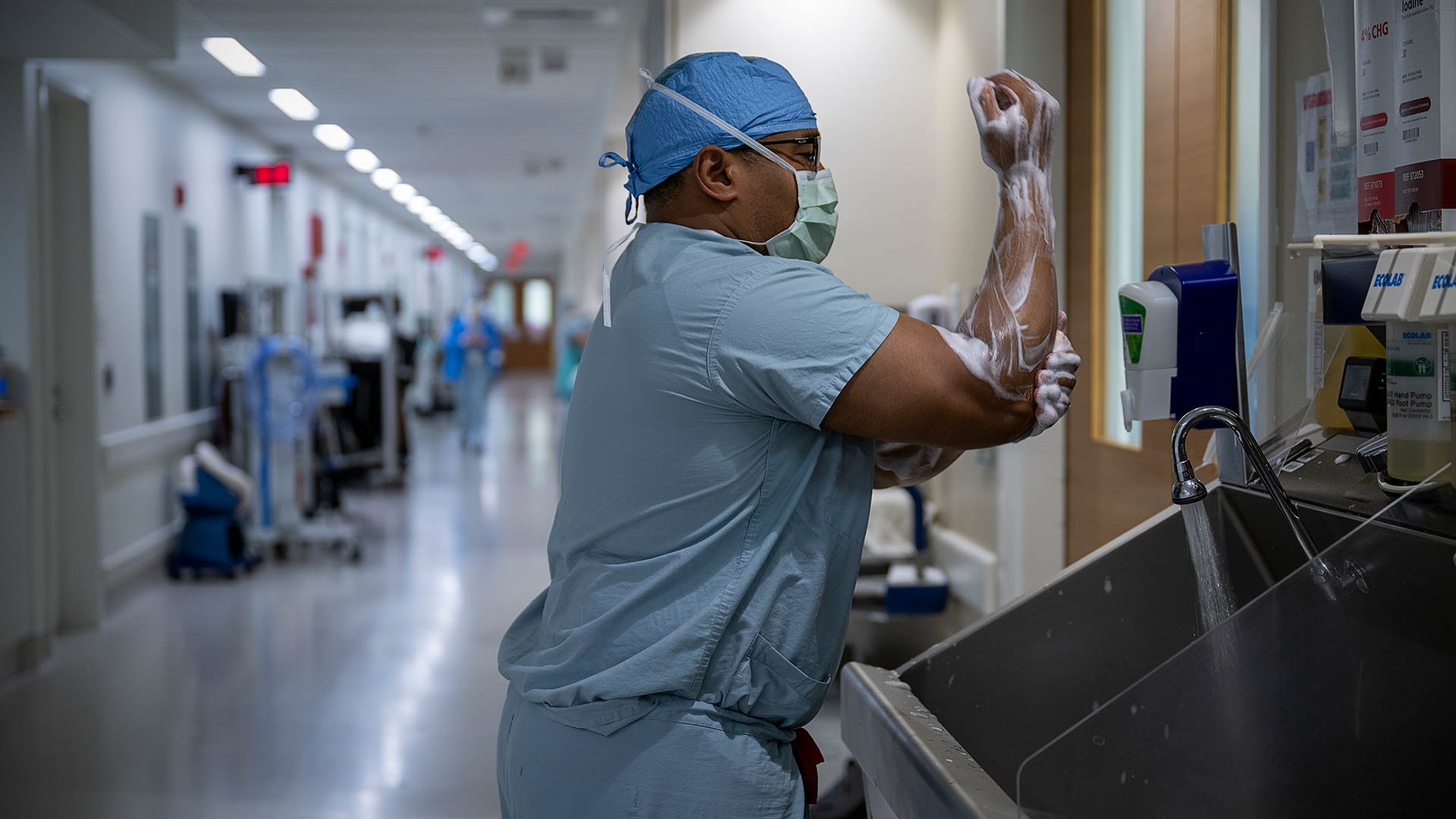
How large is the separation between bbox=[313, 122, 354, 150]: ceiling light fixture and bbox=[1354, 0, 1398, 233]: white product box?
8.15 meters

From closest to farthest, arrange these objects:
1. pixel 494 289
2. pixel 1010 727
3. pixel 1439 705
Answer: pixel 1439 705 < pixel 1010 727 < pixel 494 289

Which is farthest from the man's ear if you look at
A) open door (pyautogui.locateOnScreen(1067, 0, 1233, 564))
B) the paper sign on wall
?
open door (pyautogui.locateOnScreen(1067, 0, 1233, 564))

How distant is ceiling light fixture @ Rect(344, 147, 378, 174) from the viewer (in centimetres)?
995

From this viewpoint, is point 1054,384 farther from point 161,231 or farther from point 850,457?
point 161,231

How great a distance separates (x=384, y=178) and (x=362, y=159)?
1385 millimetres

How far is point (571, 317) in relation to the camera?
30.0ft

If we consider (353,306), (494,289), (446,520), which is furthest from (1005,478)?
(494,289)

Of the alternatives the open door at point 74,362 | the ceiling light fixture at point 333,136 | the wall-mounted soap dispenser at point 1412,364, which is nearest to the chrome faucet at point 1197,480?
the wall-mounted soap dispenser at point 1412,364

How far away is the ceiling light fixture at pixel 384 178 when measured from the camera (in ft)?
36.8

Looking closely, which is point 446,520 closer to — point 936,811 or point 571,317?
point 571,317

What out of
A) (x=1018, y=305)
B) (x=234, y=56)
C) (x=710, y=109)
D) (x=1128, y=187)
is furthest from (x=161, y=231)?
(x=1018, y=305)

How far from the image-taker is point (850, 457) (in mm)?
1232

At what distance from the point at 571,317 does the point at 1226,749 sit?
826 centimetres

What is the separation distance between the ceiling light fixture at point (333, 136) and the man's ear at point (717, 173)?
8037mm
